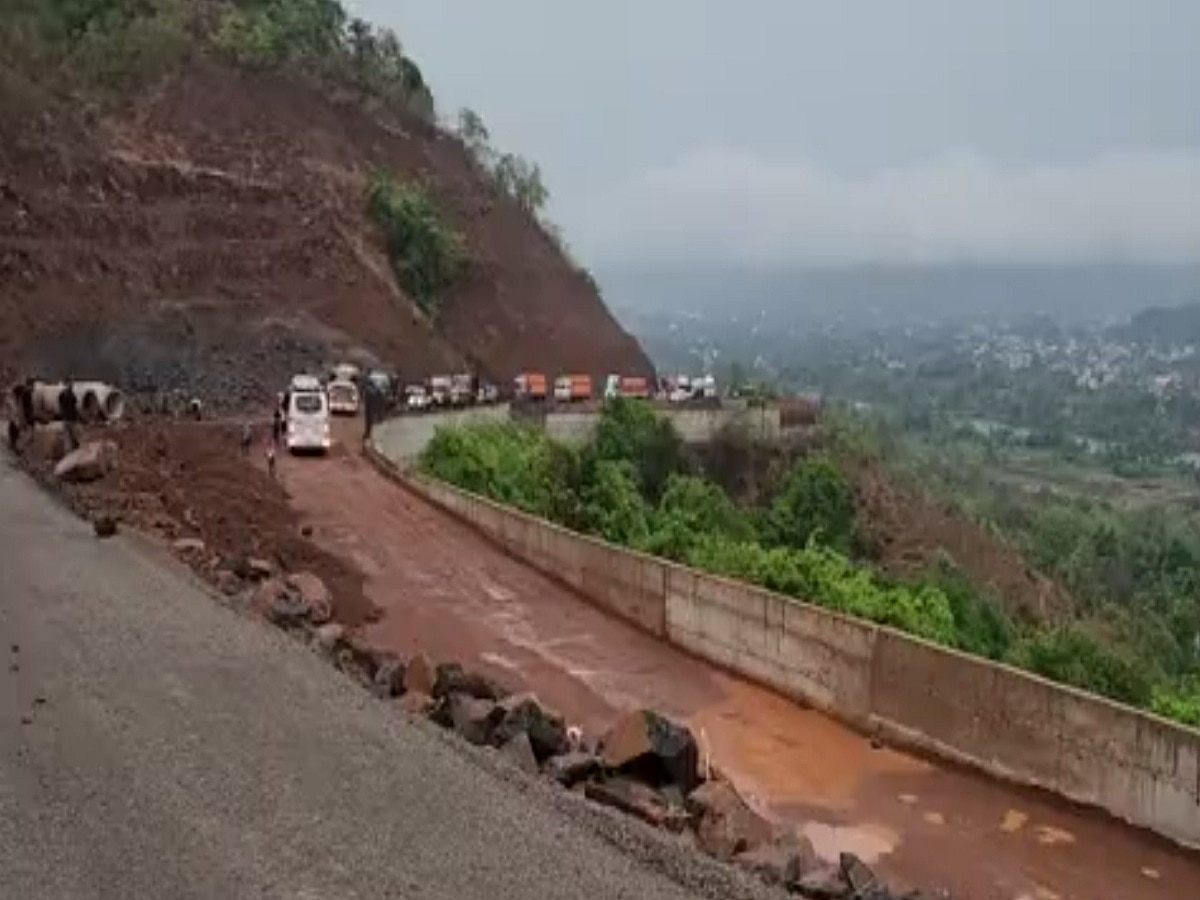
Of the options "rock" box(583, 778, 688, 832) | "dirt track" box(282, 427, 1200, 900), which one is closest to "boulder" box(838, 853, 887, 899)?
"rock" box(583, 778, 688, 832)

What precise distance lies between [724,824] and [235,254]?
46.1m

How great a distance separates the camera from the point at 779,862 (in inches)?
482

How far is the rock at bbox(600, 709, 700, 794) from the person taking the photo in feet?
49.6

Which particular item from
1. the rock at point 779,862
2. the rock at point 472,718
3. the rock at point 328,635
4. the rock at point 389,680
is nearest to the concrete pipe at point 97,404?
the rock at point 328,635

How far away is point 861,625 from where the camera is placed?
20.3m

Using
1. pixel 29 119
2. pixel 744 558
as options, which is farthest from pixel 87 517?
pixel 29 119

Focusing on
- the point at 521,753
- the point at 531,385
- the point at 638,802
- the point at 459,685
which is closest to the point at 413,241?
the point at 531,385

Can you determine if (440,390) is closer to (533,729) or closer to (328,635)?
(328,635)

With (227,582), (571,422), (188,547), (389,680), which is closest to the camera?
(389,680)

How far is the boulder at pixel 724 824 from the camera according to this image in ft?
41.7

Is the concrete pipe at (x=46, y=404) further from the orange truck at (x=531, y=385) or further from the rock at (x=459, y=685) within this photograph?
the orange truck at (x=531, y=385)

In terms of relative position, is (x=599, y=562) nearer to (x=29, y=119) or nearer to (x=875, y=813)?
(x=875, y=813)

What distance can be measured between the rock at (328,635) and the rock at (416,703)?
1.52 metres

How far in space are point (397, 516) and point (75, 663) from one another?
55.4 ft
